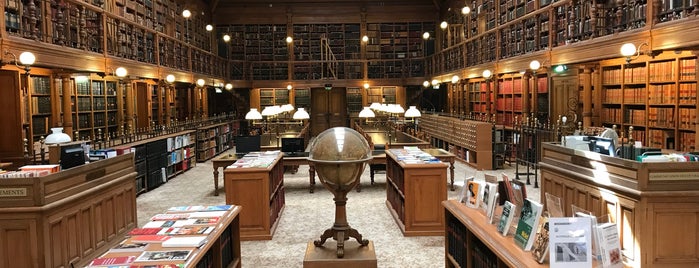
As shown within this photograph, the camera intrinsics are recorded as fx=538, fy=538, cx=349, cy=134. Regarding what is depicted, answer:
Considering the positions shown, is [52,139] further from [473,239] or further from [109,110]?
[109,110]

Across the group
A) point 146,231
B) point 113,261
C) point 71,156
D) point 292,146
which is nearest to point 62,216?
point 71,156

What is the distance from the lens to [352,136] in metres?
4.26

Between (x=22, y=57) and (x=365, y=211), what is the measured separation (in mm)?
4989

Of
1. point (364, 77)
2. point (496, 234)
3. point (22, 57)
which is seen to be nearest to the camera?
point (496, 234)

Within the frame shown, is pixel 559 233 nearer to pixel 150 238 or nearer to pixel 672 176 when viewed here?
pixel 672 176

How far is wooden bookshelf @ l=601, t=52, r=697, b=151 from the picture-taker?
773 centimetres

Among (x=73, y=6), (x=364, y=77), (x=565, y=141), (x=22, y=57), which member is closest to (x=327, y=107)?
(x=364, y=77)

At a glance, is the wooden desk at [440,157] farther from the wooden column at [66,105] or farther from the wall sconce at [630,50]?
the wooden column at [66,105]

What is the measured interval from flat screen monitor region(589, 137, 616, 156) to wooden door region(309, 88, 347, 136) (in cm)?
1661

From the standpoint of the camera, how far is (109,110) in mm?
12062

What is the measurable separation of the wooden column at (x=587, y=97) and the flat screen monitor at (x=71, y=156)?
8156 mm

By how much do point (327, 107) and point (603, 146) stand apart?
17.1 m

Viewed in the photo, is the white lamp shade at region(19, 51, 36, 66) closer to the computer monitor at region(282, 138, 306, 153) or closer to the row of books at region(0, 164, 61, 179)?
the row of books at region(0, 164, 61, 179)

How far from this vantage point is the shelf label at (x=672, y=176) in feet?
13.3
